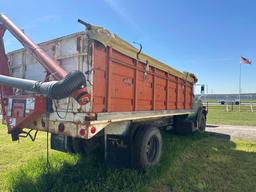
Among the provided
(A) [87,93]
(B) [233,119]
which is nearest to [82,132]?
(A) [87,93]

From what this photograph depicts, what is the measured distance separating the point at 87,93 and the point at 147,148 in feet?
7.30

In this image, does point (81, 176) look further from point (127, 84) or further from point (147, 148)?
point (127, 84)

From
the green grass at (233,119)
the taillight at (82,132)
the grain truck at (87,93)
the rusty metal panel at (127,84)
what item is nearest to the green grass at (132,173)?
the grain truck at (87,93)

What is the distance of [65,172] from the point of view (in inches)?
166

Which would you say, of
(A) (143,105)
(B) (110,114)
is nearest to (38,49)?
(B) (110,114)

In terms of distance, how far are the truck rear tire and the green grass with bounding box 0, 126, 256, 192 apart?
186 mm

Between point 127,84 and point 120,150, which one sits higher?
point 127,84

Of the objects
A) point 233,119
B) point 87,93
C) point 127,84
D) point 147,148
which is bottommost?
point 233,119

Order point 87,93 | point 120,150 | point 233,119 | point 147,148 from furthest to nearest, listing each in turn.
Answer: point 233,119
point 147,148
point 120,150
point 87,93

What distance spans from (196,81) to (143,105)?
4.41 m

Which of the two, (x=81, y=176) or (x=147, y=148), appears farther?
(x=147, y=148)

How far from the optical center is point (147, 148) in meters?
4.70

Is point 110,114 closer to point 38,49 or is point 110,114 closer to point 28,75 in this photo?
point 38,49

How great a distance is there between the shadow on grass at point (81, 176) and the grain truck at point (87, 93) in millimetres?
242
